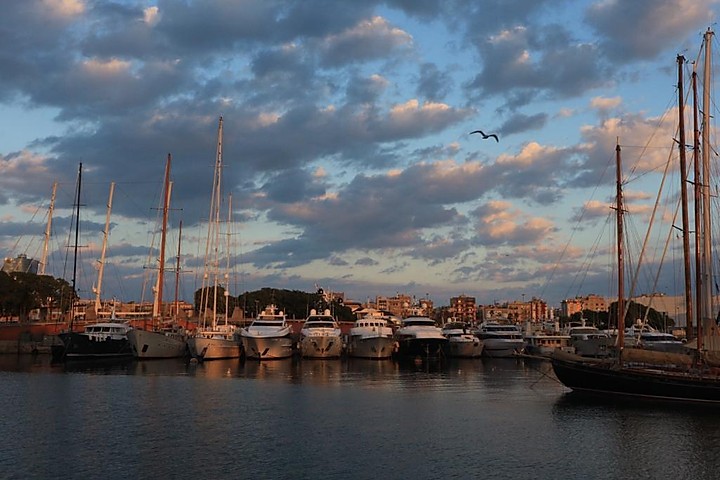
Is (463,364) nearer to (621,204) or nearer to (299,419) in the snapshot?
(621,204)

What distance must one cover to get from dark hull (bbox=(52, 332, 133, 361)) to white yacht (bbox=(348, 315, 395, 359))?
24200 mm

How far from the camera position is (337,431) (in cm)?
3030

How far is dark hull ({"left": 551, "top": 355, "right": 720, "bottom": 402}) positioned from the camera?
3678 centimetres

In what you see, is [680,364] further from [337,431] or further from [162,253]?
[162,253]

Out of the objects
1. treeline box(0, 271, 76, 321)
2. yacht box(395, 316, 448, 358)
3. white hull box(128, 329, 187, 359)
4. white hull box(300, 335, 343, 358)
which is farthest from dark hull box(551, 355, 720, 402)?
treeline box(0, 271, 76, 321)

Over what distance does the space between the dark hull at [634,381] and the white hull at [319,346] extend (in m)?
33.6

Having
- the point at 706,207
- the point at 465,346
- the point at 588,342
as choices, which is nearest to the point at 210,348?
the point at 465,346

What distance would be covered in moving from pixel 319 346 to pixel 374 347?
6102mm

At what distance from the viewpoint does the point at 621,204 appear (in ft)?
157

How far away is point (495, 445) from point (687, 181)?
23.6 metres

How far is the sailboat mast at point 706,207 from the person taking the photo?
133ft

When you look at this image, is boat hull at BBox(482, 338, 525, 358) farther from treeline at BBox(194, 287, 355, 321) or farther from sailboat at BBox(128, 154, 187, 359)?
treeline at BBox(194, 287, 355, 321)

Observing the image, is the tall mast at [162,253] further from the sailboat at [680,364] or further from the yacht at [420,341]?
the sailboat at [680,364]

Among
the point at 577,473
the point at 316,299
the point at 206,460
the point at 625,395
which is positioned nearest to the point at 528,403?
the point at 625,395
